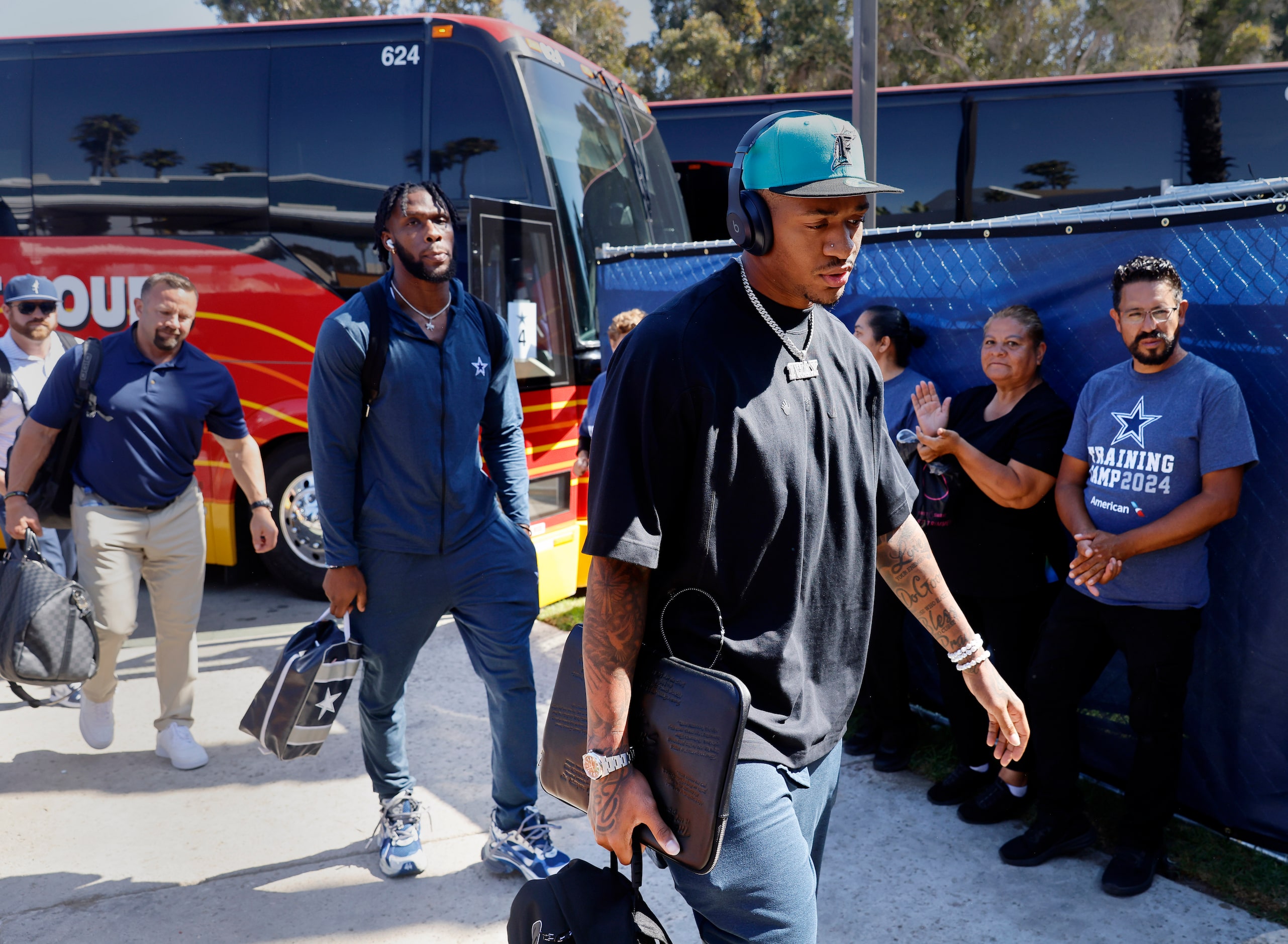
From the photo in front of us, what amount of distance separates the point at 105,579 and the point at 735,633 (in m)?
3.29

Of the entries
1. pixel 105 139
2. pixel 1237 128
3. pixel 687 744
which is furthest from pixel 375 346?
pixel 1237 128

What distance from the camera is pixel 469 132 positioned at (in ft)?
21.2

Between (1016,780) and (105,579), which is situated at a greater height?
(105,579)

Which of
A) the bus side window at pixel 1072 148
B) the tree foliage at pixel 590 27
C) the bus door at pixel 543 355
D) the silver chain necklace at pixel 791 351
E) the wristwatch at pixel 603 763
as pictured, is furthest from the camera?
the tree foliage at pixel 590 27

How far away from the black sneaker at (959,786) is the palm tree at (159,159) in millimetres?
5985

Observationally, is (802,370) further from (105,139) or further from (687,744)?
(105,139)

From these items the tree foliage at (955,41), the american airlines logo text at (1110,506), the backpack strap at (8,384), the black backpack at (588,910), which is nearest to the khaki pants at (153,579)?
the backpack strap at (8,384)

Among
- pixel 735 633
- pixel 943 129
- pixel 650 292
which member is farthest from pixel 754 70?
pixel 735 633

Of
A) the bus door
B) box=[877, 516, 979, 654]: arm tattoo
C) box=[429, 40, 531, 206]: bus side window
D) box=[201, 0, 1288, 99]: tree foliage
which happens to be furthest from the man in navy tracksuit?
box=[201, 0, 1288, 99]: tree foliage

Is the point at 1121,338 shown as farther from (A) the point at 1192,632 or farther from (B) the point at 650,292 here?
(B) the point at 650,292

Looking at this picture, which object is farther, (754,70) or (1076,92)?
(754,70)

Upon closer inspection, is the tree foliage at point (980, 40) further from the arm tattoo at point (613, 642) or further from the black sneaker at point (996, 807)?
the arm tattoo at point (613, 642)

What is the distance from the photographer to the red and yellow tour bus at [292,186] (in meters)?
6.36

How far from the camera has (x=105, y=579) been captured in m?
4.17
